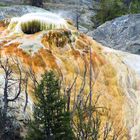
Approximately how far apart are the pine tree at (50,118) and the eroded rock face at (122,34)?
65.2 ft

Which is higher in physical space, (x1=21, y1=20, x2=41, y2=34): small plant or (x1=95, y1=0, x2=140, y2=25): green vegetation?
(x1=21, y1=20, x2=41, y2=34): small plant

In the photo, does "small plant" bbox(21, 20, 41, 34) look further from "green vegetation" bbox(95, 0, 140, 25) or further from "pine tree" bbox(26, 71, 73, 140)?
"green vegetation" bbox(95, 0, 140, 25)

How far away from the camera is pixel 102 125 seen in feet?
109

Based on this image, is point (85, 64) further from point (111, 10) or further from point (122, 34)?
point (111, 10)

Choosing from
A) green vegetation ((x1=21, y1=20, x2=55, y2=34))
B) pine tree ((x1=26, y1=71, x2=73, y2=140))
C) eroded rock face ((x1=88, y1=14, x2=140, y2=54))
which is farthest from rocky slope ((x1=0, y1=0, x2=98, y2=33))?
pine tree ((x1=26, y1=71, x2=73, y2=140))

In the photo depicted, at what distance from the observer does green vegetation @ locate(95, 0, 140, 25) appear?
70.1 meters

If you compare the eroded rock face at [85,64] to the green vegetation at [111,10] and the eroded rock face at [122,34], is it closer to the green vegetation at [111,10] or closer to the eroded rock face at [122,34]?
the eroded rock face at [122,34]

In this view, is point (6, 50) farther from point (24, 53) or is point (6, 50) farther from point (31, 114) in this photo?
point (31, 114)

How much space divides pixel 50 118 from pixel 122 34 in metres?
23.5

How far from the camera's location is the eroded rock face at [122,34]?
1920 inches

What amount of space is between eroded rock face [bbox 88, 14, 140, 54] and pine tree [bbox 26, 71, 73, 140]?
783 inches

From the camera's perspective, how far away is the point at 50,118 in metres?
28.7

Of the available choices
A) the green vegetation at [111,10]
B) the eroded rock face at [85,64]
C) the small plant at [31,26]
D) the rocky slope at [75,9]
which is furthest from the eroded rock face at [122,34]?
the green vegetation at [111,10]

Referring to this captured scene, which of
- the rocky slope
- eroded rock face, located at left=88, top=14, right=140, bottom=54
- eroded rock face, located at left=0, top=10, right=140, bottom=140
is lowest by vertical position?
the rocky slope
